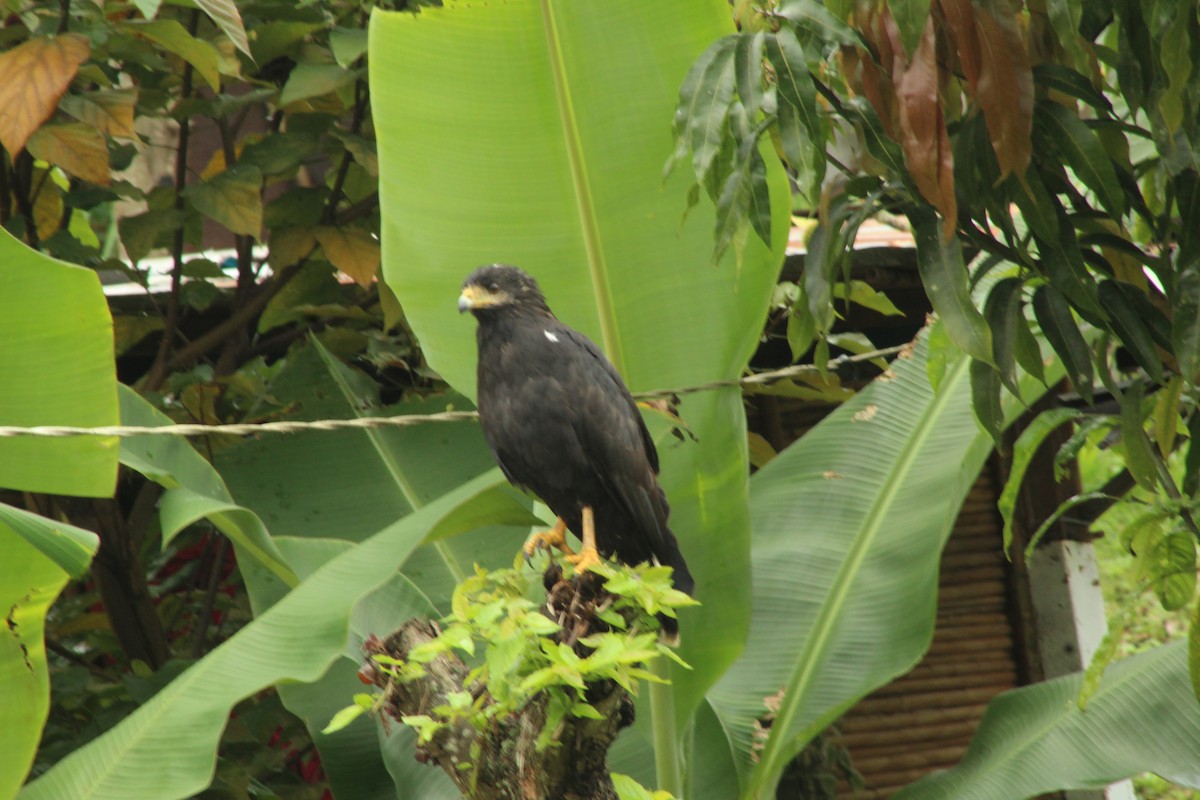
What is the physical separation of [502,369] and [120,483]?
2404 mm

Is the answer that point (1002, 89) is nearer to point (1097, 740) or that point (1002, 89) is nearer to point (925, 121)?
point (925, 121)

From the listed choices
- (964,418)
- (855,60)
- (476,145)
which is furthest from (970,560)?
(855,60)

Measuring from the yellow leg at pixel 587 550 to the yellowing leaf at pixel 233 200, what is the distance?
1.43 meters

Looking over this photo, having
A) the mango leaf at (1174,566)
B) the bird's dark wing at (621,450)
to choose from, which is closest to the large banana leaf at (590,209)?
the bird's dark wing at (621,450)

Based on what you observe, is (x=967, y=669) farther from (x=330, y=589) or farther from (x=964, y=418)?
(x=330, y=589)

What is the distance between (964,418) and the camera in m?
3.14

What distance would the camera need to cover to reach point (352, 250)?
3.39 metres

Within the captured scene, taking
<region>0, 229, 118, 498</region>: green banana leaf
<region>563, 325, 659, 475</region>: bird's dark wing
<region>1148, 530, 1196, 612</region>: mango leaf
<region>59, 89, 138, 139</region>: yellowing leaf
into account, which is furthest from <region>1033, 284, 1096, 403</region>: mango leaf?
<region>59, 89, 138, 139</region>: yellowing leaf

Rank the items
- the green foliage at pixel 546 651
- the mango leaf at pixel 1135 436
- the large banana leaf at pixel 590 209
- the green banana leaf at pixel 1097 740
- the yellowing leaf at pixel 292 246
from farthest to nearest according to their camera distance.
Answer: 1. the yellowing leaf at pixel 292 246
2. the green banana leaf at pixel 1097 740
3. the large banana leaf at pixel 590 209
4. the mango leaf at pixel 1135 436
5. the green foliage at pixel 546 651

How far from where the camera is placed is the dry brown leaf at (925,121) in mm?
1695

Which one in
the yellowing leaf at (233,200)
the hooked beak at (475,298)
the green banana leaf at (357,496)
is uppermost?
the hooked beak at (475,298)

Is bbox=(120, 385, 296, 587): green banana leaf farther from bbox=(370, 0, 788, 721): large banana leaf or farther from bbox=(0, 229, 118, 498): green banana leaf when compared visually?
bbox=(370, 0, 788, 721): large banana leaf

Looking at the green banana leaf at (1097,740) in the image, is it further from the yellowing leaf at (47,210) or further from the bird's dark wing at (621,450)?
the yellowing leaf at (47,210)

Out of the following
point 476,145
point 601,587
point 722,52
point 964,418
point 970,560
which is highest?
point 722,52
